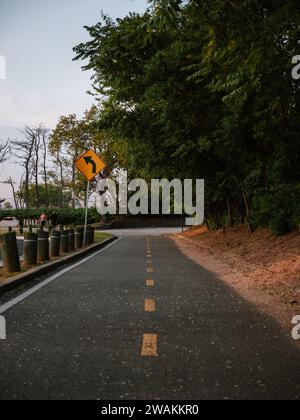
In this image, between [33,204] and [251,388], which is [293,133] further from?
[33,204]

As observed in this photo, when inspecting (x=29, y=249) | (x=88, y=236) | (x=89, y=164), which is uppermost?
(x=89, y=164)

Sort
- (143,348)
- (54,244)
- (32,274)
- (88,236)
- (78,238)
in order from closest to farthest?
(143,348)
(32,274)
(54,244)
(78,238)
(88,236)

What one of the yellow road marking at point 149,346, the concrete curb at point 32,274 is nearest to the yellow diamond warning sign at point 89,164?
the concrete curb at point 32,274

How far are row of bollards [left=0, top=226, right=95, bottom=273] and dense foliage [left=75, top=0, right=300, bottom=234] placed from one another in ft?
14.8

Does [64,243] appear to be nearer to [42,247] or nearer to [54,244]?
[54,244]

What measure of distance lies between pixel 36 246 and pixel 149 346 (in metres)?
8.23

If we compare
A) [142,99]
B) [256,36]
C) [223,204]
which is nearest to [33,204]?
[223,204]

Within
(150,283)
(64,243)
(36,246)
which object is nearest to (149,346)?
(150,283)

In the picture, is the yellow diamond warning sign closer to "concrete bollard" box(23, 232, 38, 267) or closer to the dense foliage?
the dense foliage

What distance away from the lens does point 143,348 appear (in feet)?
17.2

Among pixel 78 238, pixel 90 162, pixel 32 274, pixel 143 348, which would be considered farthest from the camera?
pixel 90 162

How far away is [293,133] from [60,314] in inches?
428

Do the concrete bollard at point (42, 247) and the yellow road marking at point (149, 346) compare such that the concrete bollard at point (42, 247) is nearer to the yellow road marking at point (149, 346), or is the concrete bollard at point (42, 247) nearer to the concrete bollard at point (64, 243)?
the concrete bollard at point (64, 243)

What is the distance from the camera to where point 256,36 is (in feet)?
25.8
